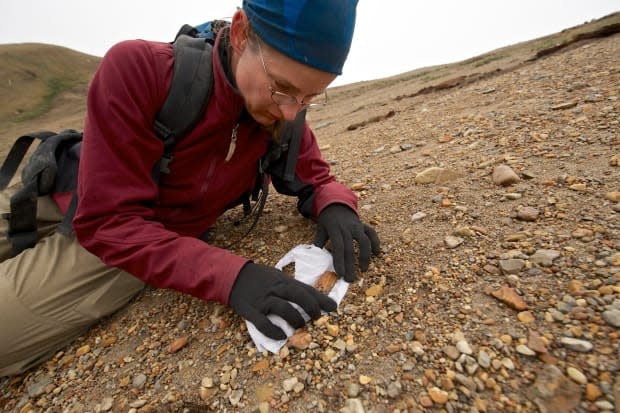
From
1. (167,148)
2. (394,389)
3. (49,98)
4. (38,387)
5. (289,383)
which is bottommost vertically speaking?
(49,98)

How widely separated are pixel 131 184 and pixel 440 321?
166 cm

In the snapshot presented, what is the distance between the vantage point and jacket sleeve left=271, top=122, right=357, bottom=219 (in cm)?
262

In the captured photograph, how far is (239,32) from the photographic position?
5.86 feet

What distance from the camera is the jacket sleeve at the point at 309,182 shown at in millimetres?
2621

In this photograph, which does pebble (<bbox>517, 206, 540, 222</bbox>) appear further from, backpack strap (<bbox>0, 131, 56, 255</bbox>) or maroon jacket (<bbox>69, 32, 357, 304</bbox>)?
backpack strap (<bbox>0, 131, 56, 255</bbox>)

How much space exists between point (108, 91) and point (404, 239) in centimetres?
186

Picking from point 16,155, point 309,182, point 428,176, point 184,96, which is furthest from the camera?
point 428,176

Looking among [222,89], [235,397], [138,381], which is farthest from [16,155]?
[235,397]

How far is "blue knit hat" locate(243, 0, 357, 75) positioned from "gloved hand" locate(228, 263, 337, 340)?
1.04m

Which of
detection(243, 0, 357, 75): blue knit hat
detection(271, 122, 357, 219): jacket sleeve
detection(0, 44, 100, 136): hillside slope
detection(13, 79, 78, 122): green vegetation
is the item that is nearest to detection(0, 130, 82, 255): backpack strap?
detection(271, 122, 357, 219): jacket sleeve

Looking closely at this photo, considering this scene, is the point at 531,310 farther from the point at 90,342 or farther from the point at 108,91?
the point at 90,342

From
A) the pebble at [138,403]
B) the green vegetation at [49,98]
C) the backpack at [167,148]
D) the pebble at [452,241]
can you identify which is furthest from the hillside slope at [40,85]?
the pebble at [452,241]

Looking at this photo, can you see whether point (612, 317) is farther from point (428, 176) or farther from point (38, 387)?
point (38, 387)

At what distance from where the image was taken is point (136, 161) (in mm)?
1812
